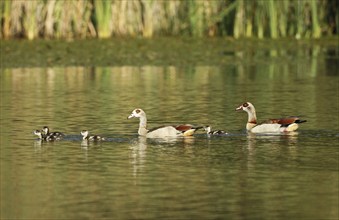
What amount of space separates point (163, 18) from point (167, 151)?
781 inches

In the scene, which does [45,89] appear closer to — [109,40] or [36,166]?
[109,40]

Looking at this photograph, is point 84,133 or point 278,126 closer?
point 84,133

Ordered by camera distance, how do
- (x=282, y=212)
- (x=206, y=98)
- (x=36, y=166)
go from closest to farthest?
1. (x=282, y=212)
2. (x=36, y=166)
3. (x=206, y=98)

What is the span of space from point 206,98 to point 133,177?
1126 cm

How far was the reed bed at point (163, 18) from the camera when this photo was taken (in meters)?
36.5

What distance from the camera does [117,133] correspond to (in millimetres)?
20875

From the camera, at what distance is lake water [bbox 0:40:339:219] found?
13844 mm

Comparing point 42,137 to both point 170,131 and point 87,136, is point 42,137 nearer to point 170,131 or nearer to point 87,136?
point 87,136

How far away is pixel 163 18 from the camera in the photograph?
3791cm

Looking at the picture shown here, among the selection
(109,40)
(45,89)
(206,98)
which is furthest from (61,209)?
(109,40)

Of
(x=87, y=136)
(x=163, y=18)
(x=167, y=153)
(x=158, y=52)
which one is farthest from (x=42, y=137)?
(x=163, y=18)

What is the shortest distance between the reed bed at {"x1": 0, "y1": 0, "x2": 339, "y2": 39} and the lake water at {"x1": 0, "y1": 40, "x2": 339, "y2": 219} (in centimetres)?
389

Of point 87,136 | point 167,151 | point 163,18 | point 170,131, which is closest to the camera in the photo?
point 167,151

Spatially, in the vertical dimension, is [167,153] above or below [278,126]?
below
